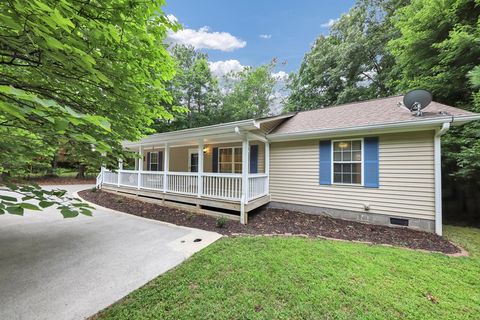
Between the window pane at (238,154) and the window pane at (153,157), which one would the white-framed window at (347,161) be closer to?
the window pane at (238,154)

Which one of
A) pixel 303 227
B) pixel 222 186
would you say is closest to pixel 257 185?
pixel 222 186

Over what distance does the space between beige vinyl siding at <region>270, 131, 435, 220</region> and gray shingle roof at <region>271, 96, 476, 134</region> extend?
524mm

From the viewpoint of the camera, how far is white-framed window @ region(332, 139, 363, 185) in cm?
655

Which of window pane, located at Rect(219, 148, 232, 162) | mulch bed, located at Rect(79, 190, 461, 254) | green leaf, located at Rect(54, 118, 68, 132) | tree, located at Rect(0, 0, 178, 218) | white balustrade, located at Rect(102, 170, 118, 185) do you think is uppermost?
tree, located at Rect(0, 0, 178, 218)

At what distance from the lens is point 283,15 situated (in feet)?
46.3

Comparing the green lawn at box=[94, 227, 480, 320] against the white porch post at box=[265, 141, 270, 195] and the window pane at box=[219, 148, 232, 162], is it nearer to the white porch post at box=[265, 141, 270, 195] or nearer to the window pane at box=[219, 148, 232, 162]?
the white porch post at box=[265, 141, 270, 195]

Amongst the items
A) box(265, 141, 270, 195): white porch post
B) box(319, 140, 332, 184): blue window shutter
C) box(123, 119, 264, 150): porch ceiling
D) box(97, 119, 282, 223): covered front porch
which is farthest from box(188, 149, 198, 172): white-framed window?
box(319, 140, 332, 184): blue window shutter

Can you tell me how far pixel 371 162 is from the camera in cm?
632

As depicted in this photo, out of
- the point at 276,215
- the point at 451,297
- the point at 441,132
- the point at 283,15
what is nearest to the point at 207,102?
the point at 283,15

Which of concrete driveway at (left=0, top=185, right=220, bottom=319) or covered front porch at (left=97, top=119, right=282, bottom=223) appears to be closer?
concrete driveway at (left=0, top=185, right=220, bottom=319)

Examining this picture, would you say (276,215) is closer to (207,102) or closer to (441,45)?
(441,45)

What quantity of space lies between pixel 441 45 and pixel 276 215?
25.6 feet

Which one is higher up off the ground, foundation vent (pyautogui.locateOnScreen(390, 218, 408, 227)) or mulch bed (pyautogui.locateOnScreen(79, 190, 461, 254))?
foundation vent (pyautogui.locateOnScreen(390, 218, 408, 227))

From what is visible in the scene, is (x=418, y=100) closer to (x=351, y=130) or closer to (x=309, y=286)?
(x=351, y=130)
